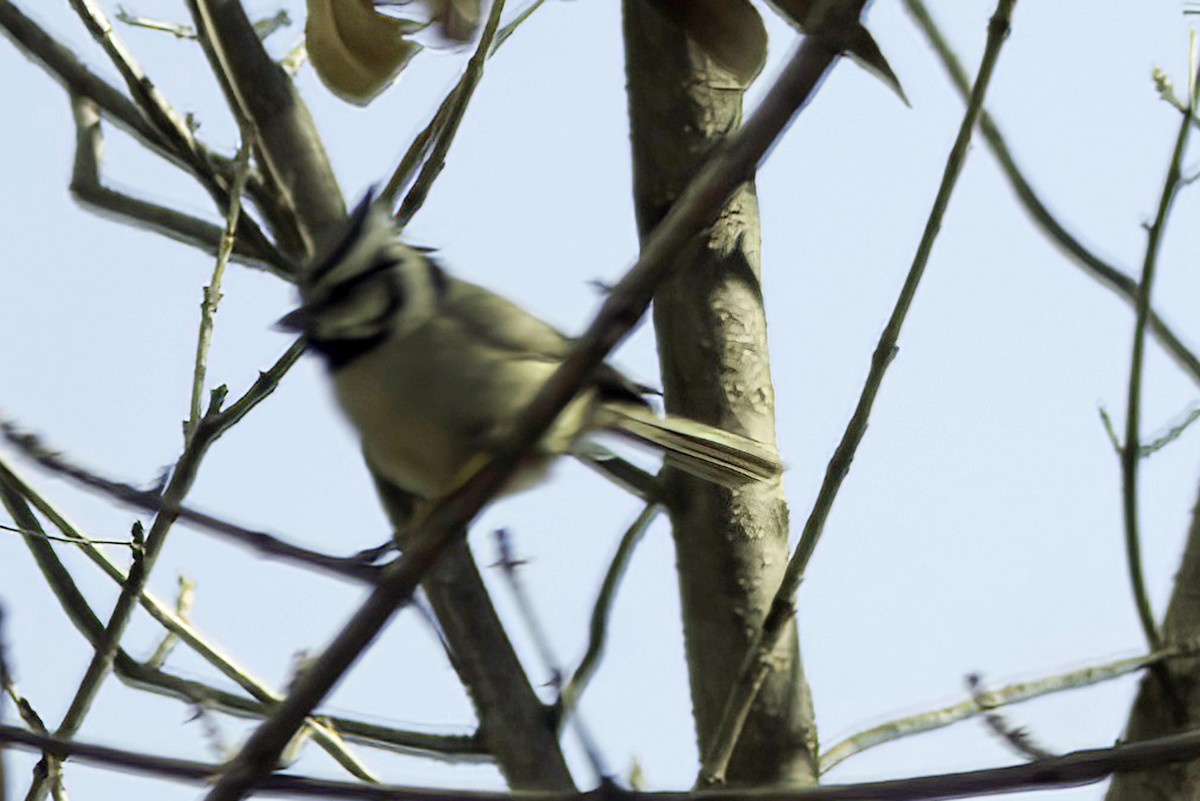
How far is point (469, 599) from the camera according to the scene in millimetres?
2055

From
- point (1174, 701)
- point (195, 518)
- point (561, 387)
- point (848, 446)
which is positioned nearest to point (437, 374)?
point (848, 446)

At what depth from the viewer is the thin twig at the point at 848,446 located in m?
1.71

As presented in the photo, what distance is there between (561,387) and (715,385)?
1134 millimetres

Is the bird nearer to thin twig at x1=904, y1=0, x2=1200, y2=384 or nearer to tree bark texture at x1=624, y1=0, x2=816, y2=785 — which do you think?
tree bark texture at x1=624, y1=0, x2=816, y2=785

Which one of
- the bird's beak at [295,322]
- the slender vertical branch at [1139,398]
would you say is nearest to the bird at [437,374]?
the bird's beak at [295,322]

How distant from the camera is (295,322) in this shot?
7.03 ft

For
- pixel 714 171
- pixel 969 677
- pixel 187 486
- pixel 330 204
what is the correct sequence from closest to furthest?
pixel 714 171 < pixel 187 486 < pixel 969 677 < pixel 330 204

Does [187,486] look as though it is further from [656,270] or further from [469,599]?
[656,270]

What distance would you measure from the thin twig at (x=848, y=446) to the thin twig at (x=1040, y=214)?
475mm

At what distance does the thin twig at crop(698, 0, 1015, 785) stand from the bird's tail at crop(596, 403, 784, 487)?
41cm

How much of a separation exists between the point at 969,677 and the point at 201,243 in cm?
134

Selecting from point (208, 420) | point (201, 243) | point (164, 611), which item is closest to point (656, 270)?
point (208, 420)

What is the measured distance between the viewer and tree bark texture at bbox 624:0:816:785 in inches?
88.1

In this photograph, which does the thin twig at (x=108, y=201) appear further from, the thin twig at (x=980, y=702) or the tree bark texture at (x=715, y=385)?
the thin twig at (x=980, y=702)
